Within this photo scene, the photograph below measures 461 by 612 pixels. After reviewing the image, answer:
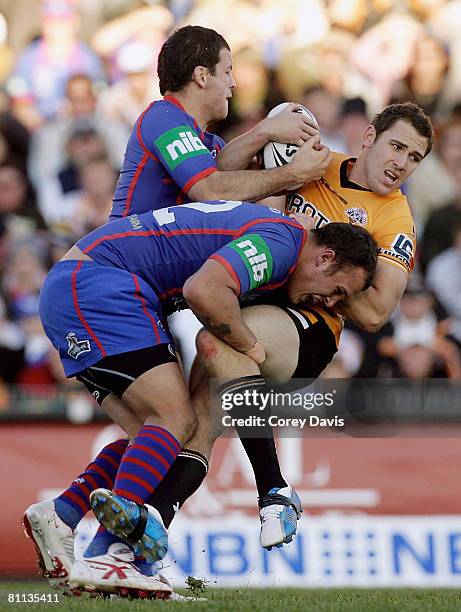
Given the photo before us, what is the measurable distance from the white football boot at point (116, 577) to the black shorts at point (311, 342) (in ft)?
4.18

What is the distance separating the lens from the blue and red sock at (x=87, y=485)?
5.91 metres

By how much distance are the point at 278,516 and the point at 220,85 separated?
2238 mm

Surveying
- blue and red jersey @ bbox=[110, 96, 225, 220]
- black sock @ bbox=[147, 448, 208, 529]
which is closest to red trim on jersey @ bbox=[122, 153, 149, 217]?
blue and red jersey @ bbox=[110, 96, 225, 220]

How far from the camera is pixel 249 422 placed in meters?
5.75

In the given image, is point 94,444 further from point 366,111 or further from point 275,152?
point 366,111

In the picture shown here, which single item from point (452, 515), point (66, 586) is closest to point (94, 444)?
point (452, 515)

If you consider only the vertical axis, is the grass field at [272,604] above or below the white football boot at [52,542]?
below

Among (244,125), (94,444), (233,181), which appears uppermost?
(244,125)

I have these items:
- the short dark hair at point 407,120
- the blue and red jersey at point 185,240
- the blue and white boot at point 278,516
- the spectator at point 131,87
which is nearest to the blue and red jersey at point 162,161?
the blue and red jersey at point 185,240

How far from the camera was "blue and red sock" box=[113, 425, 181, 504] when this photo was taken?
17.7 feet

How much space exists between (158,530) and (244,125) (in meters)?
6.26

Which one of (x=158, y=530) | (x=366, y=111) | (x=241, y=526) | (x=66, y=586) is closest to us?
(x=158, y=530)

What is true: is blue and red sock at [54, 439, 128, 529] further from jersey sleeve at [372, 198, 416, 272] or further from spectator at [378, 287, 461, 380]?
spectator at [378, 287, 461, 380]

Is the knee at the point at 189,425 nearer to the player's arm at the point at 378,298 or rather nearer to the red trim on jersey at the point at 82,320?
the red trim on jersey at the point at 82,320
